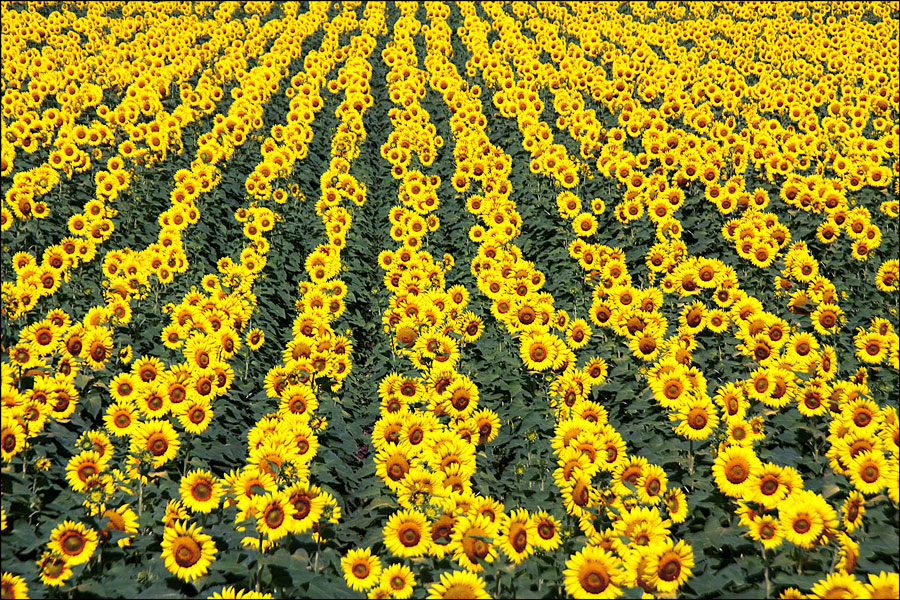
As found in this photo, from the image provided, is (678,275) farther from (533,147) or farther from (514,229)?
(533,147)

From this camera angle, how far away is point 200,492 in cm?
433

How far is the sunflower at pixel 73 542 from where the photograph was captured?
387 cm

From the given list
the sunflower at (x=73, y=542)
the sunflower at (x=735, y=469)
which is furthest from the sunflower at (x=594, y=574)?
the sunflower at (x=73, y=542)

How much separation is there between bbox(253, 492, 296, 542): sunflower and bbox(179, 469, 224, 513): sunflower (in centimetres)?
52

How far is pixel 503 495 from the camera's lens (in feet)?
18.1

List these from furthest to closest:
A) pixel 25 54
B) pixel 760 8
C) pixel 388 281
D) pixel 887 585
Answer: pixel 760 8 → pixel 25 54 → pixel 388 281 → pixel 887 585

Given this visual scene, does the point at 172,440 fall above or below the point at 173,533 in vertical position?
above

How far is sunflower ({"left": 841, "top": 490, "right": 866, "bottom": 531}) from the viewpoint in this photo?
13.1ft

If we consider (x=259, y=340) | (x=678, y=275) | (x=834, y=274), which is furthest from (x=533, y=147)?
(x=259, y=340)

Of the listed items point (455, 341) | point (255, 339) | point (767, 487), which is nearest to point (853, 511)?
point (767, 487)

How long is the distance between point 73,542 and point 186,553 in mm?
884

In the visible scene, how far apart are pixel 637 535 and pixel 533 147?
28.4ft

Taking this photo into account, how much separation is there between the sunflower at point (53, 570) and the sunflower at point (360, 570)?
1.92 meters

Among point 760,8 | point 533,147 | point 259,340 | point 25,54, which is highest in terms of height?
point 760,8
